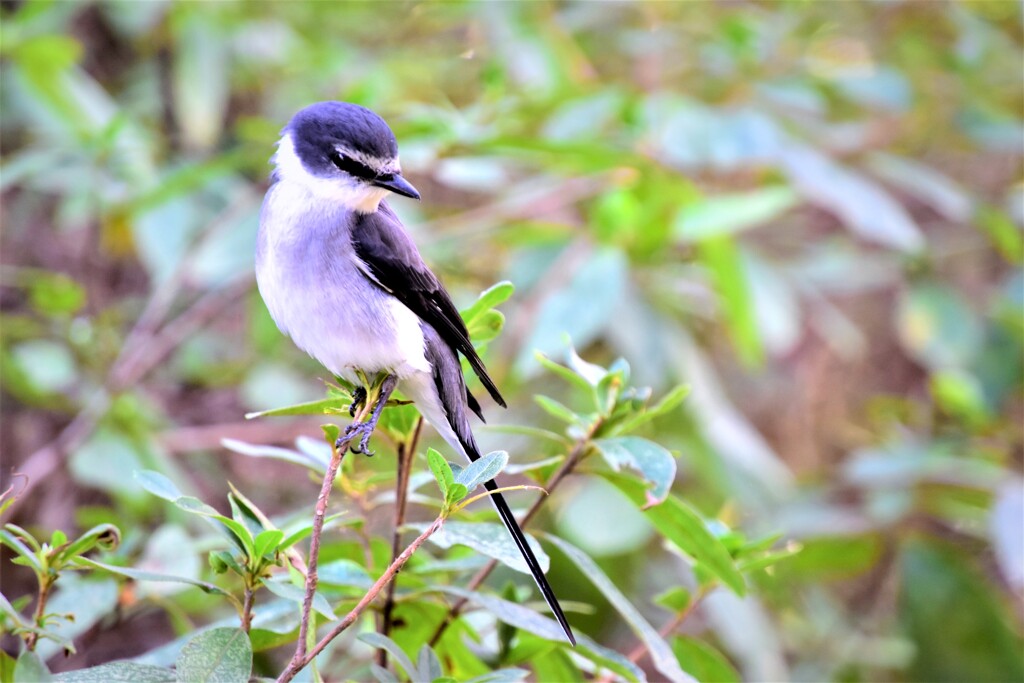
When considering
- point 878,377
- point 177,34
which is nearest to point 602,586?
point 177,34

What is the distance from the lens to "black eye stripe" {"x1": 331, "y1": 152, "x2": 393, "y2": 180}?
5.80 feet

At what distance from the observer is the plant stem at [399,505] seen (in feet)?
4.78

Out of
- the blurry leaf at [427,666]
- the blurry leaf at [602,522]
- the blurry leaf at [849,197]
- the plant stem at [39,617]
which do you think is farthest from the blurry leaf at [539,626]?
the blurry leaf at [849,197]

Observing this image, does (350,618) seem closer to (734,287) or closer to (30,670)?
(30,670)

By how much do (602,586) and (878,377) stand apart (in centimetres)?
396

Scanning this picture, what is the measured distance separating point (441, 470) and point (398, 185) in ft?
2.31

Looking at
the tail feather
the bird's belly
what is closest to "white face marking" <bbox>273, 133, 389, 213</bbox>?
the bird's belly

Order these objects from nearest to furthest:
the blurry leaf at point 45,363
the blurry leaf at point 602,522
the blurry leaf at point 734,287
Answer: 1. the blurry leaf at point 602,522
2. the blurry leaf at point 45,363
3. the blurry leaf at point 734,287

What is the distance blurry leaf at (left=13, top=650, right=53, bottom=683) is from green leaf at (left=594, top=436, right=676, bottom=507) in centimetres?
74

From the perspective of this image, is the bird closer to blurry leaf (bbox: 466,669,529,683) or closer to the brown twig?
the brown twig

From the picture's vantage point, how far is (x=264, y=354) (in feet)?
11.3

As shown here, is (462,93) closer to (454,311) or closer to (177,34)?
(177,34)

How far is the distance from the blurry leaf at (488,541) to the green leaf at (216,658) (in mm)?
266

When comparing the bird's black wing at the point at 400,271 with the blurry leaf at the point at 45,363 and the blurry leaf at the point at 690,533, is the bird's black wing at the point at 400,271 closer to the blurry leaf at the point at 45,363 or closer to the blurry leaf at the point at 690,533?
the blurry leaf at the point at 690,533
